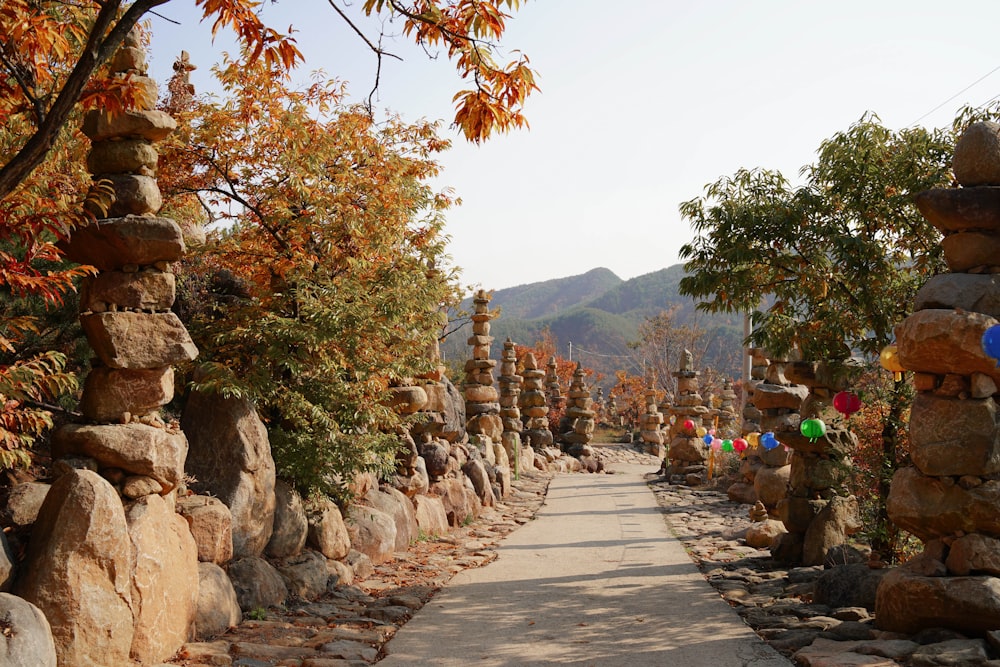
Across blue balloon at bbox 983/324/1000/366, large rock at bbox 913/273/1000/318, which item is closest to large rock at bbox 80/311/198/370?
blue balloon at bbox 983/324/1000/366

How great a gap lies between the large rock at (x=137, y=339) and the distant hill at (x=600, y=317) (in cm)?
4437

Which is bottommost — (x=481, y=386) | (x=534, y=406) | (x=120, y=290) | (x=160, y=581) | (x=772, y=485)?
(x=772, y=485)

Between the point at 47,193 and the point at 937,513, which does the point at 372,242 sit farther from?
the point at 937,513

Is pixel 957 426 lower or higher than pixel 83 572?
higher

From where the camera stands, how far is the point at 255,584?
6.94 m

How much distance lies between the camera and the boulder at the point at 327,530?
841cm

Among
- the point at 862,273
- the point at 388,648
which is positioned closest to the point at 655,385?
the point at 862,273

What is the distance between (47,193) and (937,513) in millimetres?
6944

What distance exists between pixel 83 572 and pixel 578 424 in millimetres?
25787

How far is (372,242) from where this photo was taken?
8641 millimetres

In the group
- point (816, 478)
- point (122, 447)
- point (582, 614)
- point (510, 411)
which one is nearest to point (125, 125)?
point (122, 447)

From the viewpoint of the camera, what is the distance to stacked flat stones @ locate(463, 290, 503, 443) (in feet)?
66.7

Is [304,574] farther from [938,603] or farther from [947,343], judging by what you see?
[947,343]

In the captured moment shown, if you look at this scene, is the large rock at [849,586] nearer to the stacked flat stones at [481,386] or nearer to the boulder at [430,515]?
the boulder at [430,515]
